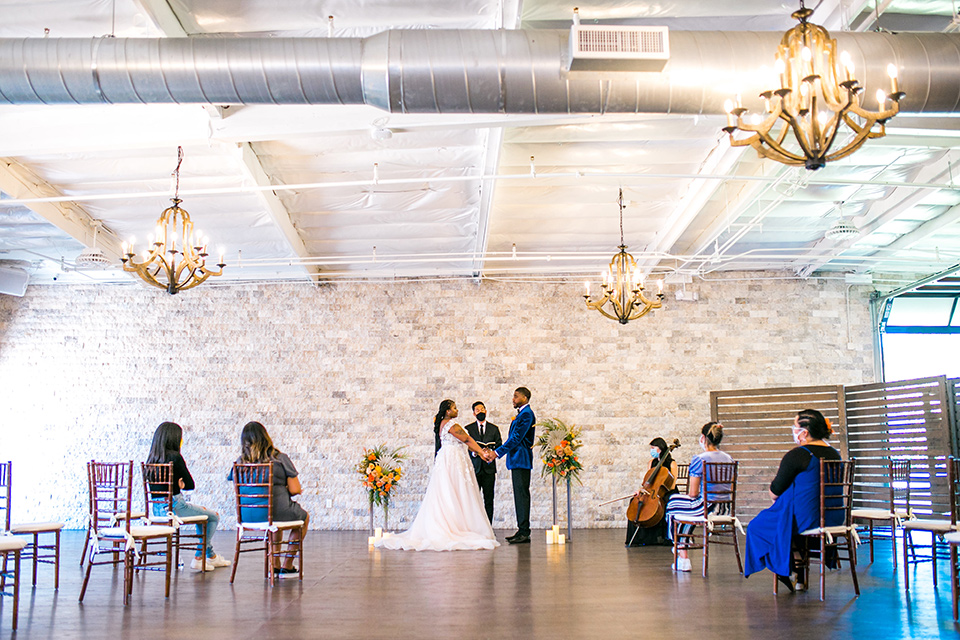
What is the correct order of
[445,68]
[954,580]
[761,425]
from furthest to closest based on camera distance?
[761,425] → [445,68] → [954,580]

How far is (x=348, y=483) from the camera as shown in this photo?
39.4 ft

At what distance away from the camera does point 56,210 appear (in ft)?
31.7

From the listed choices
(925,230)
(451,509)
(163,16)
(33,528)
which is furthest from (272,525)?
(925,230)

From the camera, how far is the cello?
9391mm

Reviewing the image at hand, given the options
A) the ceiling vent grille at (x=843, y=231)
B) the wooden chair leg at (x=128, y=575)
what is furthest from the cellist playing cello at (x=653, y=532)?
the wooden chair leg at (x=128, y=575)

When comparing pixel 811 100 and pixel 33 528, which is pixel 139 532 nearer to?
pixel 33 528

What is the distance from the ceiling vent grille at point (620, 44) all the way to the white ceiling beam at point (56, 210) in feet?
22.9

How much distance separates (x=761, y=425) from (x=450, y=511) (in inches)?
210

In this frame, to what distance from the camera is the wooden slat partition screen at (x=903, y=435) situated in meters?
8.95

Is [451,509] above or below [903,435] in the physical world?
below

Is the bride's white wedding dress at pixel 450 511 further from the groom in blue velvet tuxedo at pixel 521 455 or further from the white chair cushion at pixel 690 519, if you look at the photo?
the white chair cushion at pixel 690 519

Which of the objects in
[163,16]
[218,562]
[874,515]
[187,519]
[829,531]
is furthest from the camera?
[218,562]

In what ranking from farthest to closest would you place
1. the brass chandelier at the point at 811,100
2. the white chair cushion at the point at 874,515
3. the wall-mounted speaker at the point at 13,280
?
1. the wall-mounted speaker at the point at 13,280
2. the white chair cushion at the point at 874,515
3. the brass chandelier at the point at 811,100

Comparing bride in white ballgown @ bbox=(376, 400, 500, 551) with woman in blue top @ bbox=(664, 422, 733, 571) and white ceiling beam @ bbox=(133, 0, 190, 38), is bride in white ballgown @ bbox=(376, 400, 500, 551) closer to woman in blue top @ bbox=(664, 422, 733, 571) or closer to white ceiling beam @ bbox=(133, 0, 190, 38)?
woman in blue top @ bbox=(664, 422, 733, 571)
